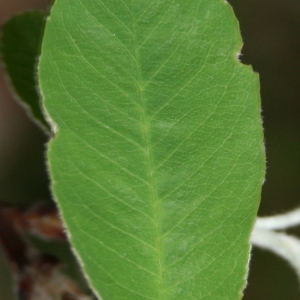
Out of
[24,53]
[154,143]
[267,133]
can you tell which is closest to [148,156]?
[154,143]

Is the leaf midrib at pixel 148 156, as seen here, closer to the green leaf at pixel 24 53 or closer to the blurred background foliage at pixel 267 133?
the green leaf at pixel 24 53

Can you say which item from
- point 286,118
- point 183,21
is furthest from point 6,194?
point 183,21

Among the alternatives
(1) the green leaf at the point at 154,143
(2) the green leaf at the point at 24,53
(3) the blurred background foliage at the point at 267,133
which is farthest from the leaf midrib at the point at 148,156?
(3) the blurred background foliage at the point at 267,133

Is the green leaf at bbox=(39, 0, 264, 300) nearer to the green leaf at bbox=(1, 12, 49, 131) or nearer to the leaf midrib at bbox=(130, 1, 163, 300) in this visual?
the leaf midrib at bbox=(130, 1, 163, 300)

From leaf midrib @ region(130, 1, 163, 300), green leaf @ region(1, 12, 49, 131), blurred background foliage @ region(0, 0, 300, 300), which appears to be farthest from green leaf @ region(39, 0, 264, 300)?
blurred background foliage @ region(0, 0, 300, 300)

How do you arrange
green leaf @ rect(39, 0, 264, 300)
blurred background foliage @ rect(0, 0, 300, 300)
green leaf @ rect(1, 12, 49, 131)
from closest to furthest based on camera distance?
green leaf @ rect(39, 0, 264, 300) → green leaf @ rect(1, 12, 49, 131) → blurred background foliage @ rect(0, 0, 300, 300)

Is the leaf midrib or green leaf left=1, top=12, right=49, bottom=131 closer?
the leaf midrib

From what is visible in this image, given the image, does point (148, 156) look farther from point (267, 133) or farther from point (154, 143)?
point (267, 133)
